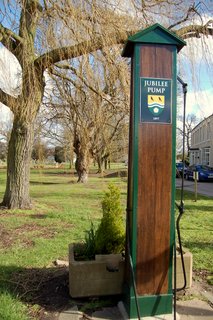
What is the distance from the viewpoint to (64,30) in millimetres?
5613

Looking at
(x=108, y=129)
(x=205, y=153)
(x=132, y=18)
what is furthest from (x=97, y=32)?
(x=205, y=153)

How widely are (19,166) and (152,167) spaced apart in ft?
19.9

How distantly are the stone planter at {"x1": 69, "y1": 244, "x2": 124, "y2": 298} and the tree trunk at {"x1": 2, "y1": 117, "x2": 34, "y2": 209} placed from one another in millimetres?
5373

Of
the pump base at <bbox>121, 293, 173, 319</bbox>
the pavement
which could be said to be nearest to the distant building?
the pavement

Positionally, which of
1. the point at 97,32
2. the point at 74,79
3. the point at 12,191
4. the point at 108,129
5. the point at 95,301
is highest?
the point at 97,32

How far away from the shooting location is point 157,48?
9.97ft

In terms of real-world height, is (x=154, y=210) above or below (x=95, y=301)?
above

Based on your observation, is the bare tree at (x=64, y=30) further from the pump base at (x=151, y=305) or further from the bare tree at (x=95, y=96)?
the pump base at (x=151, y=305)

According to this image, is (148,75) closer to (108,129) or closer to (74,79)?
(74,79)

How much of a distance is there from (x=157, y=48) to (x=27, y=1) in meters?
4.08

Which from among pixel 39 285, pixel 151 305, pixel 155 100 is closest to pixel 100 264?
pixel 151 305

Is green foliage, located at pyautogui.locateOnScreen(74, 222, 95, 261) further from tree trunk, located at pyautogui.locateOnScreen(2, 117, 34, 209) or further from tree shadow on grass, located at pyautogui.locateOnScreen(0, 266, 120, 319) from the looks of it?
tree trunk, located at pyautogui.locateOnScreen(2, 117, 34, 209)

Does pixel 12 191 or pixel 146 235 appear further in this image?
pixel 12 191

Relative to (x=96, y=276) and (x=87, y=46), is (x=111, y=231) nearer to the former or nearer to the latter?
(x=96, y=276)
